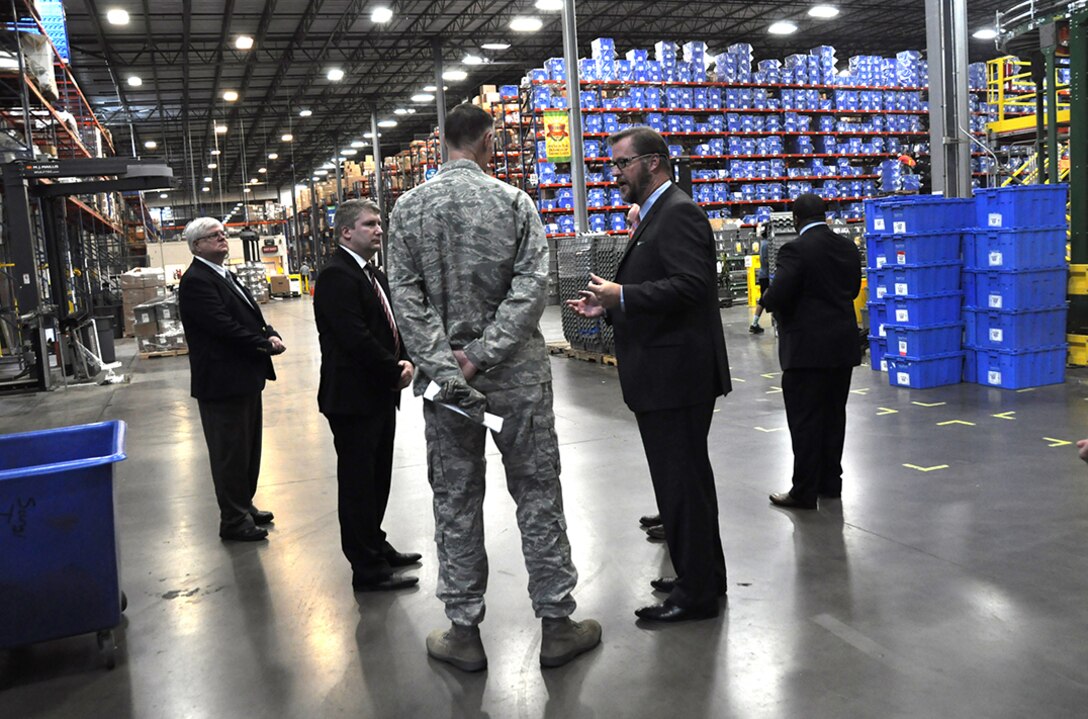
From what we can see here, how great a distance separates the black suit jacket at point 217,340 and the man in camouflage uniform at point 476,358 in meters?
1.94


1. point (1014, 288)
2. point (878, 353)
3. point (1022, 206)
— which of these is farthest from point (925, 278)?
point (878, 353)

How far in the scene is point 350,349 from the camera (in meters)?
3.77

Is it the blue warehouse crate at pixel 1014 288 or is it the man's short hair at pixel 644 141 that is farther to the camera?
the blue warehouse crate at pixel 1014 288

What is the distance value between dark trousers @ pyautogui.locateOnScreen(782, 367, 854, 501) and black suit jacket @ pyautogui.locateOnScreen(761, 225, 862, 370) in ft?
0.30

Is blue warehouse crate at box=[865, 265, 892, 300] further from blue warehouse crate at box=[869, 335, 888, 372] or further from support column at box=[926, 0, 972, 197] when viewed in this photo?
support column at box=[926, 0, 972, 197]

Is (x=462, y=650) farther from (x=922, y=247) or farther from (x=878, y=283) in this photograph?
(x=878, y=283)

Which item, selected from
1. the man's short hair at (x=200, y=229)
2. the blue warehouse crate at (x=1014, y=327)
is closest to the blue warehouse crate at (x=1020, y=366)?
the blue warehouse crate at (x=1014, y=327)

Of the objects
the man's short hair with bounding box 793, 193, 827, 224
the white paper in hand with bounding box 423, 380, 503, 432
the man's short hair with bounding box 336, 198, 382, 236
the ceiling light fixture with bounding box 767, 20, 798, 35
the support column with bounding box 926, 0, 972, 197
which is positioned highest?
the ceiling light fixture with bounding box 767, 20, 798, 35

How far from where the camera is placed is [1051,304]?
795 cm

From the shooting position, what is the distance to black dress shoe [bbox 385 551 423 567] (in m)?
4.20

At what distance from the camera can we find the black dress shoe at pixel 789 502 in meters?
4.72

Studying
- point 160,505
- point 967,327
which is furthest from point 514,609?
point 967,327

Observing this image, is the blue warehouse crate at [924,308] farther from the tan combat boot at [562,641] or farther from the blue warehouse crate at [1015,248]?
the tan combat boot at [562,641]

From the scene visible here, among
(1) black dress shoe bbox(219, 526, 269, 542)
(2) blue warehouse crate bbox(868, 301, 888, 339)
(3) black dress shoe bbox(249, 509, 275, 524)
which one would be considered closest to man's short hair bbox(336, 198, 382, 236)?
(1) black dress shoe bbox(219, 526, 269, 542)
